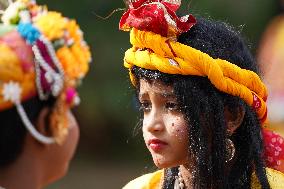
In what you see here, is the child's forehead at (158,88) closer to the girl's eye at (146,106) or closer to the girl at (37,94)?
the girl's eye at (146,106)

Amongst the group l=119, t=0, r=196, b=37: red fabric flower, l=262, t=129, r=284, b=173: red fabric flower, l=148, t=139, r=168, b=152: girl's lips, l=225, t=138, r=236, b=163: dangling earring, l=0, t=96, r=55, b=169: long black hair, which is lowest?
l=0, t=96, r=55, b=169: long black hair

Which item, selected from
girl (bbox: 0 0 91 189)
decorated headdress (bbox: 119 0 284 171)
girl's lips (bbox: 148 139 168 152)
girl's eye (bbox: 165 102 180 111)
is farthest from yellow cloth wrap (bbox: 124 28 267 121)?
girl (bbox: 0 0 91 189)

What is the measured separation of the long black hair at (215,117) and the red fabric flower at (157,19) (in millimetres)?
50

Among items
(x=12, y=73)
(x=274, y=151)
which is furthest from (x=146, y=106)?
(x=12, y=73)

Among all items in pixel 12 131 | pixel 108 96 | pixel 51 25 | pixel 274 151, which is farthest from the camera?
pixel 108 96

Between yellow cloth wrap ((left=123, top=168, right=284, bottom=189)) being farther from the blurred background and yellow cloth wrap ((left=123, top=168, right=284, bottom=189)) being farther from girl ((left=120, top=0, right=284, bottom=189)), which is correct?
the blurred background

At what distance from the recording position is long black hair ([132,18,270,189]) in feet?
11.3

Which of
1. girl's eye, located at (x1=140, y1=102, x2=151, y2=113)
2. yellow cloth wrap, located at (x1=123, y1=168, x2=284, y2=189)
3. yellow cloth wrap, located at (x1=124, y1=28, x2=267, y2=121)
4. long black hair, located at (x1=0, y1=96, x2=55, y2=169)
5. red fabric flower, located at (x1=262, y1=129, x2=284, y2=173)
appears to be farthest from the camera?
red fabric flower, located at (x1=262, y1=129, x2=284, y2=173)

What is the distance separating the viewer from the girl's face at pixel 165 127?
136 inches

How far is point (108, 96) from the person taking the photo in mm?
8789

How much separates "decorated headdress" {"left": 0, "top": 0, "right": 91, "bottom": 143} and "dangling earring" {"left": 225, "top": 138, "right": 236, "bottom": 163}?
90 cm

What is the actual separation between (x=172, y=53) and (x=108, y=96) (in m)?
5.38

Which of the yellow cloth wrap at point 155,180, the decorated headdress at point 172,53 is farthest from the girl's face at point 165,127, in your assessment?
the yellow cloth wrap at point 155,180

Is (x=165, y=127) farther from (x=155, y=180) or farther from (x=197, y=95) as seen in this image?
(x=155, y=180)
